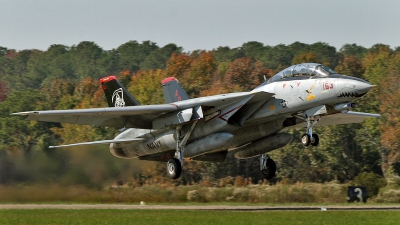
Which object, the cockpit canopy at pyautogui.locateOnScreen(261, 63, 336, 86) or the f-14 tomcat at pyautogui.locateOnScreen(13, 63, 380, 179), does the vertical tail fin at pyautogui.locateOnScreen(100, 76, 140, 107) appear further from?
the cockpit canopy at pyautogui.locateOnScreen(261, 63, 336, 86)

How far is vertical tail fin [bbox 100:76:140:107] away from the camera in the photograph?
3164 cm

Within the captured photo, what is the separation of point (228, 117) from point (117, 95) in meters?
5.76

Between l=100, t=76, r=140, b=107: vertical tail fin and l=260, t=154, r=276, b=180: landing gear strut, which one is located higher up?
l=100, t=76, r=140, b=107: vertical tail fin

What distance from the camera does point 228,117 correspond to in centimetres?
2823

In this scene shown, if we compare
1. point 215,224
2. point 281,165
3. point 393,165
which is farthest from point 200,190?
point 393,165

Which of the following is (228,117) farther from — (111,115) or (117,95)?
(117,95)

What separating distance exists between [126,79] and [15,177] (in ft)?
158

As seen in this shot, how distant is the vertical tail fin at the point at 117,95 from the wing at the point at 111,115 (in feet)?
5.97

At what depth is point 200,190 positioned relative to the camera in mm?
35031

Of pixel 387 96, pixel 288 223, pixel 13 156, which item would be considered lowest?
pixel 288 223

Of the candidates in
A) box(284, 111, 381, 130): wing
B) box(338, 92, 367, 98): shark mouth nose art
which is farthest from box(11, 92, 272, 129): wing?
box(284, 111, 381, 130): wing

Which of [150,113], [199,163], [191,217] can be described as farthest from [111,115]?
[199,163]

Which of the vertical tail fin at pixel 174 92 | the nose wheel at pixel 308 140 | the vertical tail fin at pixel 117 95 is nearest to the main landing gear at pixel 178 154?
the vertical tail fin at pixel 174 92

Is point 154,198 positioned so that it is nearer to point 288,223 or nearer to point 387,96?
point 288,223
